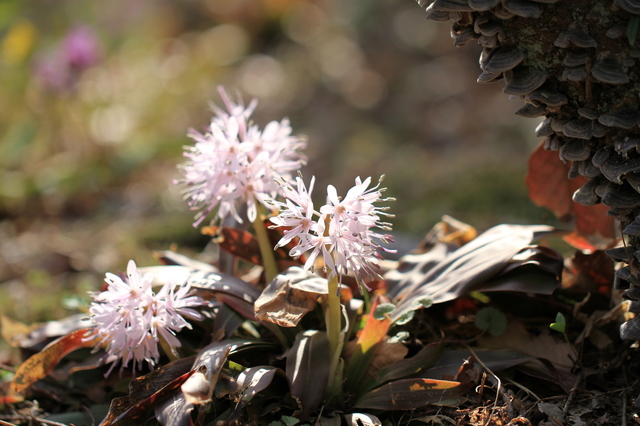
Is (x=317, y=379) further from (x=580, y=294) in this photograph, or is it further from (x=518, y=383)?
(x=580, y=294)

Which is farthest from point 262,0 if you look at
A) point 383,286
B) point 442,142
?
point 383,286

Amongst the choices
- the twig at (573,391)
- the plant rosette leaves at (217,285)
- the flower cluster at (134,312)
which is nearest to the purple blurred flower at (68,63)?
the plant rosette leaves at (217,285)

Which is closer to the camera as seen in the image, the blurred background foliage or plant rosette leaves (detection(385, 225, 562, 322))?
plant rosette leaves (detection(385, 225, 562, 322))

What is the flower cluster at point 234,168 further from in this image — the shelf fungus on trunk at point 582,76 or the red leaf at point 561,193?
the red leaf at point 561,193

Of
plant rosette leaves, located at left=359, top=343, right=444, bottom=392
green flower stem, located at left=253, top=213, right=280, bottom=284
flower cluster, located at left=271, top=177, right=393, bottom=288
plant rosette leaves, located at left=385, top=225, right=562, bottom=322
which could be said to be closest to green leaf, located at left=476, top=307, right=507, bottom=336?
plant rosette leaves, located at left=385, top=225, right=562, bottom=322

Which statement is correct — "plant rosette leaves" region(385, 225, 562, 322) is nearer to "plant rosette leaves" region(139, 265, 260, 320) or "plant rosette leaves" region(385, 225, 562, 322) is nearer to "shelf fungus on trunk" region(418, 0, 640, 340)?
"shelf fungus on trunk" region(418, 0, 640, 340)

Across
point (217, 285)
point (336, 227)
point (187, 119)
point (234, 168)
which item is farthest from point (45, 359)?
point (187, 119)
